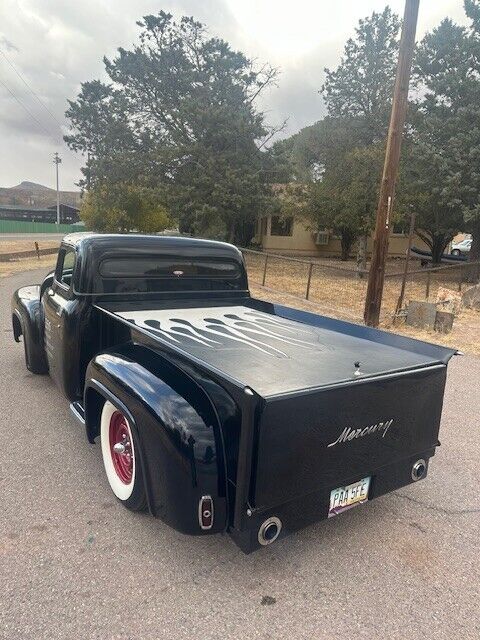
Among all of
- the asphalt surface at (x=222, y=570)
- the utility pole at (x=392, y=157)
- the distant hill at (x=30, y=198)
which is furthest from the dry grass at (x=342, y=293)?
the distant hill at (x=30, y=198)

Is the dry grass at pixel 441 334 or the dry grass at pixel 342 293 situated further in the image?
the dry grass at pixel 342 293

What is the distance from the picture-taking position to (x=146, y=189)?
2184cm

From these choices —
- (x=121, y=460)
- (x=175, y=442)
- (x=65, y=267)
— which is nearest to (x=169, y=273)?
(x=65, y=267)

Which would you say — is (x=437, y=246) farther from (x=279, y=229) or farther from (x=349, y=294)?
(x=349, y=294)

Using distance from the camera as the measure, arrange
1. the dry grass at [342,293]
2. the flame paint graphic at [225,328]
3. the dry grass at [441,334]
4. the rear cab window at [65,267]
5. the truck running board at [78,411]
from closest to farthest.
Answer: the flame paint graphic at [225,328] < the truck running board at [78,411] < the rear cab window at [65,267] < the dry grass at [441,334] < the dry grass at [342,293]

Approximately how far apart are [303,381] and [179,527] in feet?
3.34

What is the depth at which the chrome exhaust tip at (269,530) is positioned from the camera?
7.38 feet

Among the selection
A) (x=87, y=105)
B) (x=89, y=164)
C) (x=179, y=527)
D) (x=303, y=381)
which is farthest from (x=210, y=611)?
(x=87, y=105)

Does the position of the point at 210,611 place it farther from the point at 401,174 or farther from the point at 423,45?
the point at 423,45

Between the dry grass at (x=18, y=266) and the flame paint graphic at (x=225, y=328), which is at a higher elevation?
the flame paint graphic at (x=225, y=328)

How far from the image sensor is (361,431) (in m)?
2.48

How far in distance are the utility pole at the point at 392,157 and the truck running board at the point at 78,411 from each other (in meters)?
6.52

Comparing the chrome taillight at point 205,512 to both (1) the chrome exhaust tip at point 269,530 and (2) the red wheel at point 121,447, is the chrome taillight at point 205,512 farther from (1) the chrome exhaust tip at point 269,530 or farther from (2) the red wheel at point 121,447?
(2) the red wheel at point 121,447

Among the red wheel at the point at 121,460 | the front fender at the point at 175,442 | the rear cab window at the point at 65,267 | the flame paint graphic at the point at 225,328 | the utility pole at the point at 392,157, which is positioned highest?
the utility pole at the point at 392,157
